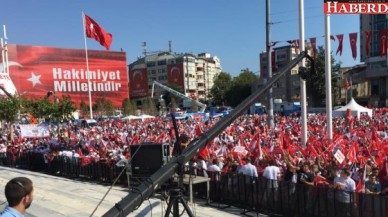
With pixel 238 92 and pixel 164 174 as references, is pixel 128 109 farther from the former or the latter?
pixel 164 174

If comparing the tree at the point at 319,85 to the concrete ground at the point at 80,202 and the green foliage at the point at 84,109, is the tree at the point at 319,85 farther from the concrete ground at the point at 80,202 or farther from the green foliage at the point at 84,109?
the concrete ground at the point at 80,202

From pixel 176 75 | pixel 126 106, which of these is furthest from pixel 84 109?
pixel 176 75

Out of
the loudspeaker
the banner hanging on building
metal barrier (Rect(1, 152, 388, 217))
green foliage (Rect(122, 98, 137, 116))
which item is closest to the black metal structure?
the loudspeaker

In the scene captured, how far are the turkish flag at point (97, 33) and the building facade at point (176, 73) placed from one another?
89.6 meters

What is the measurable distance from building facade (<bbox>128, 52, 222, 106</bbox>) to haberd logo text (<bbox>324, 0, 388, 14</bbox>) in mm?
108373

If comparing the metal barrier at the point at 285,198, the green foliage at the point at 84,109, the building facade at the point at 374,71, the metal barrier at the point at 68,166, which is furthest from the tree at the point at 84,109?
the metal barrier at the point at 285,198

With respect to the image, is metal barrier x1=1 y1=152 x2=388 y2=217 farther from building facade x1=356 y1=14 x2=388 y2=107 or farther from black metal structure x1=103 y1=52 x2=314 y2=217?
building facade x1=356 y1=14 x2=388 y2=107

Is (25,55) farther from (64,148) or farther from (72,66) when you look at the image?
(64,148)

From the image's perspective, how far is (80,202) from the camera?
39.7 ft

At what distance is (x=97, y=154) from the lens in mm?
18172

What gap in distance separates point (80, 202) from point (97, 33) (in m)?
23.0

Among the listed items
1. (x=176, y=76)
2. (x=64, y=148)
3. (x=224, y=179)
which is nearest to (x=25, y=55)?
(x=176, y=76)

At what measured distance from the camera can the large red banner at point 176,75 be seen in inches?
5236

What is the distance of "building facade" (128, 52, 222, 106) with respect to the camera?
130000 mm
